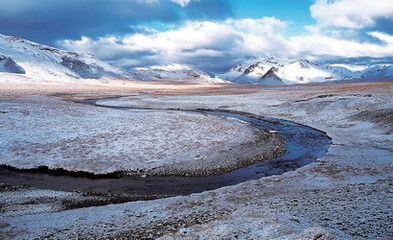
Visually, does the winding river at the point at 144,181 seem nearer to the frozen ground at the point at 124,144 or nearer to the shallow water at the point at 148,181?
the shallow water at the point at 148,181

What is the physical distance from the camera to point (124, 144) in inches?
802

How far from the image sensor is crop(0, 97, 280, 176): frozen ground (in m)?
16.9

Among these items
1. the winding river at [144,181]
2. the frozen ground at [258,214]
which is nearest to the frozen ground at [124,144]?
the winding river at [144,181]

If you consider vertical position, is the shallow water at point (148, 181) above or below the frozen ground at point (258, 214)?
below

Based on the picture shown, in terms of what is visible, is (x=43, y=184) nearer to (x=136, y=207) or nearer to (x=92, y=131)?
(x=136, y=207)

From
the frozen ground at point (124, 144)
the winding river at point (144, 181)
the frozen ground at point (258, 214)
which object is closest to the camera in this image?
the frozen ground at point (258, 214)

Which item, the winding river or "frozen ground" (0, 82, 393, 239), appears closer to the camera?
"frozen ground" (0, 82, 393, 239)

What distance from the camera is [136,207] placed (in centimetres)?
1090

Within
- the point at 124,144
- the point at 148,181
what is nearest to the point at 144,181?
the point at 148,181

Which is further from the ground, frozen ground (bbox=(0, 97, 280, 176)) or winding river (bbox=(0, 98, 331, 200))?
frozen ground (bbox=(0, 97, 280, 176))

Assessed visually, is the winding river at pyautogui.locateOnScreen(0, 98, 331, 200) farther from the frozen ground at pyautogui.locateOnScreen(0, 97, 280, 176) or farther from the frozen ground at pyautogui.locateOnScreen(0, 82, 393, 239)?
the frozen ground at pyautogui.locateOnScreen(0, 82, 393, 239)

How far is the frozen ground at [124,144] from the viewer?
1689cm

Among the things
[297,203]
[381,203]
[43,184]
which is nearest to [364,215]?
[381,203]

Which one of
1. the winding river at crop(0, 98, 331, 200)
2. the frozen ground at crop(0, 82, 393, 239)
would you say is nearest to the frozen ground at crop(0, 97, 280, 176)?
the winding river at crop(0, 98, 331, 200)
